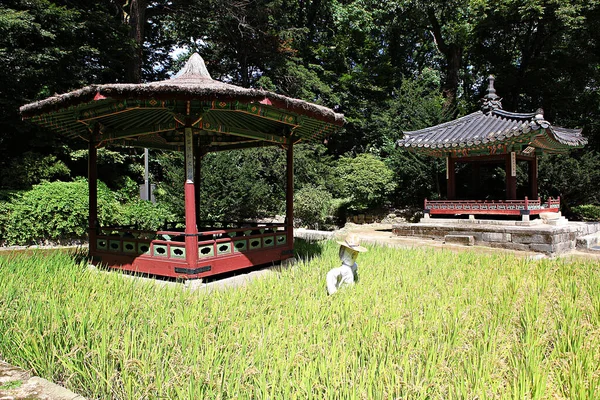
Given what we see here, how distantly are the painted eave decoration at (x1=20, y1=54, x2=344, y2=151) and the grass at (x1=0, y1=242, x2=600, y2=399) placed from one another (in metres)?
A: 2.46

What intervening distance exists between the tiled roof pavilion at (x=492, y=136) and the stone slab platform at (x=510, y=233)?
2.22 meters

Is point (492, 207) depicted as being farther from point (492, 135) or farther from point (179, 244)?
point (179, 244)

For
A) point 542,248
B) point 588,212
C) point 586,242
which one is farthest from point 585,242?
point 588,212

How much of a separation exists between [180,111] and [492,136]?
8760mm

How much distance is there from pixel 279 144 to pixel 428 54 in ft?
79.8

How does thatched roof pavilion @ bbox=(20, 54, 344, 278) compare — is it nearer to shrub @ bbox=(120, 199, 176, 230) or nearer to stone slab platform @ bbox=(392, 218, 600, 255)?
shrub @ bbox=(120, 199, 176, 230)

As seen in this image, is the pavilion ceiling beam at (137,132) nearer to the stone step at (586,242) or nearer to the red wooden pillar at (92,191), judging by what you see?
the red wooden pillar at (92,191)

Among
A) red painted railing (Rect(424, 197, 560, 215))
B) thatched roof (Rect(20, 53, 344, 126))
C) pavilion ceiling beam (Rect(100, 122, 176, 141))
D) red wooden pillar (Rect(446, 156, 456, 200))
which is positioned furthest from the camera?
red wooden pillar (Rect(446, 156, 456, 200))

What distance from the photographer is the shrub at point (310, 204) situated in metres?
16.2

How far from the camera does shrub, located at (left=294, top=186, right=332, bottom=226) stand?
16156 mm

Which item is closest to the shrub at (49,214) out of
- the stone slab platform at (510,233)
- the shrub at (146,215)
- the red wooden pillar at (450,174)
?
the shrub at (146,215)

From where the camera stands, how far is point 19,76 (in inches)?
479

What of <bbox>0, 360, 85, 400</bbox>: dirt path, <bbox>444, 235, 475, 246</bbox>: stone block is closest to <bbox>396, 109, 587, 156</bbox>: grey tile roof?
<bbox>444, 235, 475, 246</bbox>: stone block

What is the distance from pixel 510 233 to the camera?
10.5 meters
